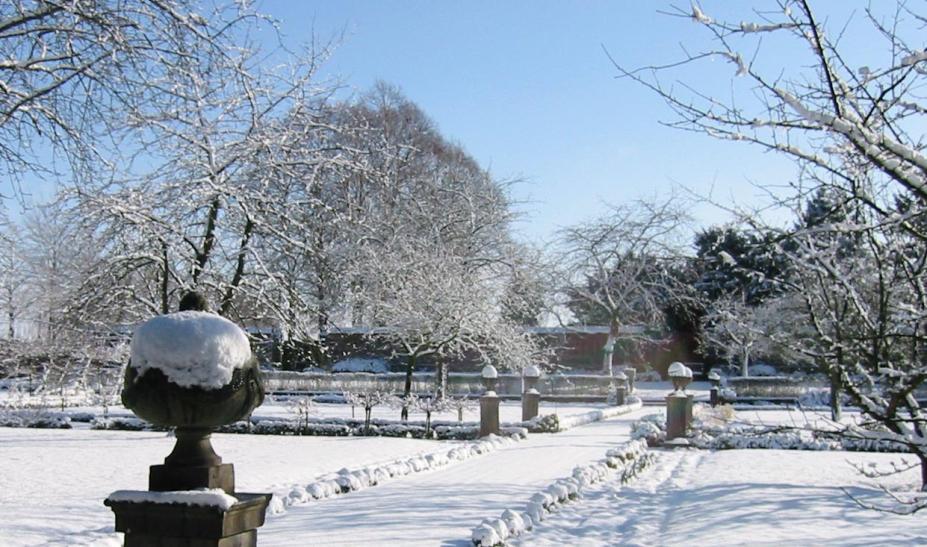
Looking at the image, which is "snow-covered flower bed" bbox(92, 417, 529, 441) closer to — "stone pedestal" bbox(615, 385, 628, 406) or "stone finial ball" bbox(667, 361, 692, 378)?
"stone finial ball" bbox(667, 361, 692, 378)

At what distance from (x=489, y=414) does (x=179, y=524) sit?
15676mm

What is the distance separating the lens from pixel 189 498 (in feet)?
13.2

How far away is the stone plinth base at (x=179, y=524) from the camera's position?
4.01 m

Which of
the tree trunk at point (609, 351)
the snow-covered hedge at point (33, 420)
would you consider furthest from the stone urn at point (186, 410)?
the tree trunk at point (609, 351)

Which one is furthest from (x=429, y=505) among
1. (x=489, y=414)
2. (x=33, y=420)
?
(x=33, y=420)

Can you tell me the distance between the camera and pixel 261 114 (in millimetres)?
16844

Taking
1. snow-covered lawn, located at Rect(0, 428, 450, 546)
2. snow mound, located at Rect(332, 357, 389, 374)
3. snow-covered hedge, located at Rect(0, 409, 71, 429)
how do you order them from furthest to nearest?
1. snow mound, located at Rect(332, 357, 389, 374)
2. snow-covered hedge, located at Rect(0, 409, 71, 429)
3. snow-covered lawn, located at Rect(0, 428, 450, 546)

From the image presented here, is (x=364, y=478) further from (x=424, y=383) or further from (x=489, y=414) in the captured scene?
(x=424, y=383)

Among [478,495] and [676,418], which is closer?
[478,495]

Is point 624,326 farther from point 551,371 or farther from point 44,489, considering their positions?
point 44,489

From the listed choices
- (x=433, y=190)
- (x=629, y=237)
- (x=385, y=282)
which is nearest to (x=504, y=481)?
(x=385, y=282)

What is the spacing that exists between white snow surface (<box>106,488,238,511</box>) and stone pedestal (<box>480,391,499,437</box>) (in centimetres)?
1539

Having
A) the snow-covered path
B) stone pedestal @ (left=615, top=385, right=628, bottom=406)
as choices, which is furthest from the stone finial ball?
stone pedestal @ (left=615, top=385, right=628, bottom=406)

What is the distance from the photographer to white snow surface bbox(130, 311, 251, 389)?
400cm
